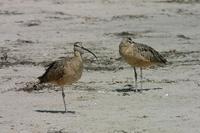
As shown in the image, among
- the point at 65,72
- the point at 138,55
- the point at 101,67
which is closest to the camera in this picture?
the point at 65,72

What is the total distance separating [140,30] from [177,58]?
197 inches

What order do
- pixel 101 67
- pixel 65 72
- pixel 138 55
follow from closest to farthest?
pixel 65 72
pixel 138 55
pixel 101 67

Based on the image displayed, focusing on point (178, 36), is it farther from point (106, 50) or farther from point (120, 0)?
point (120, 0)

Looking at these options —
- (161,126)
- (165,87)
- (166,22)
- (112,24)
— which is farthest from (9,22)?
(161,126)

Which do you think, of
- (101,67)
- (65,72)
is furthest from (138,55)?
(65,72)

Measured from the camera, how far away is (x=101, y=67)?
16984 millimetres

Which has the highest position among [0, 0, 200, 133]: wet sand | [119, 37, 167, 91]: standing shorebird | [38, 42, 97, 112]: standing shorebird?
[38, 42, 97, 112]: standing shorebird

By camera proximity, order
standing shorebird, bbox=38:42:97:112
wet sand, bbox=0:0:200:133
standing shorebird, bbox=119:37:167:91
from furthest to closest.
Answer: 1. standing shorebird, bbox=119:37:167:91
2. standing shorebird, bbox=38:42:97:112
3. wet sand, bbox=0:0:200:133

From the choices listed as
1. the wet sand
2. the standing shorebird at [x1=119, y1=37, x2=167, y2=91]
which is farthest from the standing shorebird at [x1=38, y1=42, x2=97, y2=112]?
the standing shorebird at [x1=119, y1=37, x2=167, y2=91]

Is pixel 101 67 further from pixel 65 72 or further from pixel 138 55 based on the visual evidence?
pixel 65 72

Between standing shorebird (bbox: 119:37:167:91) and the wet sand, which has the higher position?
standing shorebird (bbox: 119:37:167:91)

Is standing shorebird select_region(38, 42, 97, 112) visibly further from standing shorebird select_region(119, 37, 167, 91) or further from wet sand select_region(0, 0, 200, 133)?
standing shorebird select_region(119, 37, 167, 91)

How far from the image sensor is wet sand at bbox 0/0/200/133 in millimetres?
11859

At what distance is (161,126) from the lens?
37.3 feet
